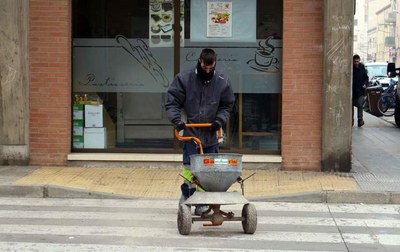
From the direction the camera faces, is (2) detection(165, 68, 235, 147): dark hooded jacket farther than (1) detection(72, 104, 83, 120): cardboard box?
No

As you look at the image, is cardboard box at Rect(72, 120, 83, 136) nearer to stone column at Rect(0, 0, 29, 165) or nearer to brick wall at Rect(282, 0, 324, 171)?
stone column at Rect(0, 0, 29, 165)

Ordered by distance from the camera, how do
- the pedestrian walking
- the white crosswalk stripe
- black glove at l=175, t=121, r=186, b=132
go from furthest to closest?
1. the pedestrian walking
2. black glove at l=175, t=121, r=186, b=132
3. the white crosswalk stripe

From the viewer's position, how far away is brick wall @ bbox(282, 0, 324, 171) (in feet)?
34.9

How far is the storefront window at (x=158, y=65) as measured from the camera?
1110 cm

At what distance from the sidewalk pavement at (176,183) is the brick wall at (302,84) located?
38 centimetres

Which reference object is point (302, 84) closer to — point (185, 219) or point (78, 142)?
point (78, 142)

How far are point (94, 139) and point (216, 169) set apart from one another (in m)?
5.11

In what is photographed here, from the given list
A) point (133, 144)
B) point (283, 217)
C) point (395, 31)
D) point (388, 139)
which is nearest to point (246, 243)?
point (283, 217)

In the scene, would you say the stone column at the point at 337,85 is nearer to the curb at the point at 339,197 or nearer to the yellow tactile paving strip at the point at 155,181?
the yellow tactile paving strip at the point at 155,181

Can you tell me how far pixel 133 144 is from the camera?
1141 centimetres

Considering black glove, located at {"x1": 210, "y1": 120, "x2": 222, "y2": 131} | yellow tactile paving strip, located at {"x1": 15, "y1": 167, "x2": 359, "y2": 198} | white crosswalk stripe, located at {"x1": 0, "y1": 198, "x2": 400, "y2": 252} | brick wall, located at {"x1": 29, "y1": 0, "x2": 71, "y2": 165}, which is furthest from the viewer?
brick wall, located at {"x1": 29, "y1": 0, "x2": 71, "y2": 165}

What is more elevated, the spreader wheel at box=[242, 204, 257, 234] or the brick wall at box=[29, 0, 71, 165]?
the brick wall at box=[29, 0, 71, 165]

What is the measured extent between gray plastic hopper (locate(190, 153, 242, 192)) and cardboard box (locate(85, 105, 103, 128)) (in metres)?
4.95

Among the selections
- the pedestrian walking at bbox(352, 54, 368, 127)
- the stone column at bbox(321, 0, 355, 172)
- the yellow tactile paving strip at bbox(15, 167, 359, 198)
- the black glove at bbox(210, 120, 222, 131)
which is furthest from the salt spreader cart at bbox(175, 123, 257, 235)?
the pedestrian walking at bbox(352, 54, 368, 127)
